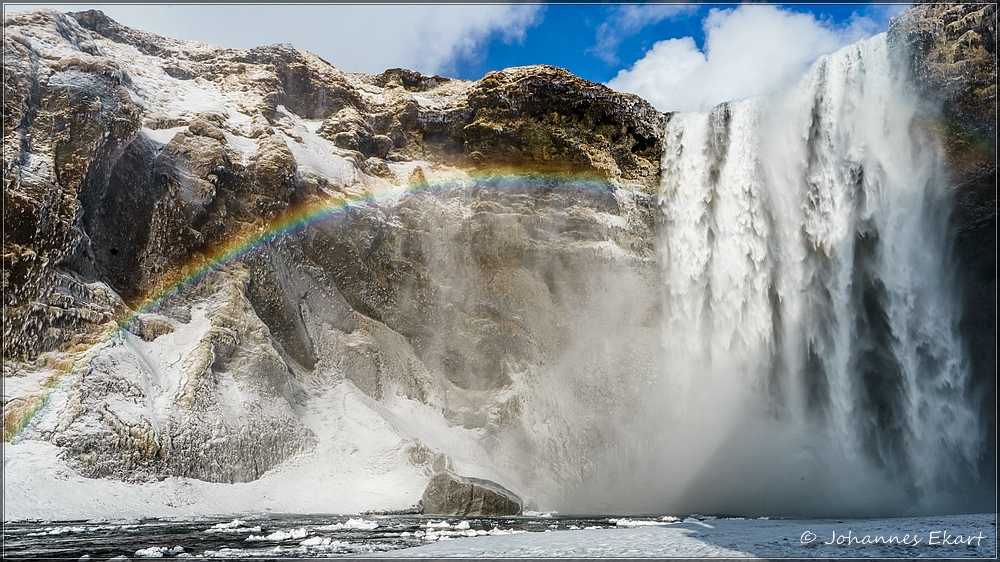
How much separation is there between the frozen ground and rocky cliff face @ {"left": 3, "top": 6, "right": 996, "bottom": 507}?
1464 centimetres

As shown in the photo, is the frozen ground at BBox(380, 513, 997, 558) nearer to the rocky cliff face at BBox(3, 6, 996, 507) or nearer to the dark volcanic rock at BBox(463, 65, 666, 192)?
the rocky cliff face at BBox(3, 6, 996, 507)

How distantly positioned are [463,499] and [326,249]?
15.6m

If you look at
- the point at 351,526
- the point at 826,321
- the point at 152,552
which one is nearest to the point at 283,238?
the point at 351,526

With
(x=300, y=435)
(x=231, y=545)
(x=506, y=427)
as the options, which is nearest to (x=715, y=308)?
(x=506, y=427)

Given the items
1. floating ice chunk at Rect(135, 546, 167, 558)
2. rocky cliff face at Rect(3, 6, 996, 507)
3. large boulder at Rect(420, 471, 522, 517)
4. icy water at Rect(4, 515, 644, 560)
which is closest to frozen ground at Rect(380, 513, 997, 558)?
icy water at Rect(4, 515, 644, 560)

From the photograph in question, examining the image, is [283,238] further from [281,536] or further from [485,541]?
[485,541]

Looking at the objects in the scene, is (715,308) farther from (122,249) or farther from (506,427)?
(122,249)

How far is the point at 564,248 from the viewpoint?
3547cm

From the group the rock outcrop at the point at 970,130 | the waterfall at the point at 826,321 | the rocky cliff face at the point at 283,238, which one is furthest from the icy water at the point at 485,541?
the rock outcrop at the point at 970,130

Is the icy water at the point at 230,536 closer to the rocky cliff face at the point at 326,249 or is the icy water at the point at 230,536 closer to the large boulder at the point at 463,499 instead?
the large boulder at the point at 463,499

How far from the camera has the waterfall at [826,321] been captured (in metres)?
24.8

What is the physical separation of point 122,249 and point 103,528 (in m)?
15.6

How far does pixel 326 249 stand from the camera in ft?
110

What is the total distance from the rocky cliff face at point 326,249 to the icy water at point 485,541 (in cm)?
757
